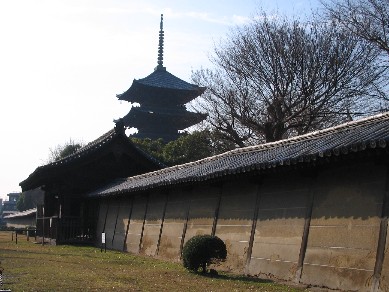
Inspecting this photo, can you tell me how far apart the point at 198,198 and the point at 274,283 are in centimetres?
601

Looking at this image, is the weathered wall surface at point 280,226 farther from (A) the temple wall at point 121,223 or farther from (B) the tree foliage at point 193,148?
(B) the tree foliage at point 193,148

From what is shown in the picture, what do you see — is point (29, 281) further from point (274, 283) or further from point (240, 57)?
point (240, 57)

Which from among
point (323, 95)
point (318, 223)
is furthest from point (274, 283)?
point (323, 95)

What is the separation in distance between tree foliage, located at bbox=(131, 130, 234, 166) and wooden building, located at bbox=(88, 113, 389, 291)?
2241 cm

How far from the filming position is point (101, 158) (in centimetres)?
3256

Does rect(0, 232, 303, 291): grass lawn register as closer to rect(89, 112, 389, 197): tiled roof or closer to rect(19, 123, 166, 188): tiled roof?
rect(89, 112, 389, 197): tiled roof

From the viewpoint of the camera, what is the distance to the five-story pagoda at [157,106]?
61.2m

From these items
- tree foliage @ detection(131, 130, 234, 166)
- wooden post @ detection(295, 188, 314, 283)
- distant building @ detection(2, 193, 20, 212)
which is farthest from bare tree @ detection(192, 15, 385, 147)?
distant building @ detection(2, 193, 20, 212)

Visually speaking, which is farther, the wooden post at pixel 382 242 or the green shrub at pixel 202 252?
the green shrub at pixel 202 252

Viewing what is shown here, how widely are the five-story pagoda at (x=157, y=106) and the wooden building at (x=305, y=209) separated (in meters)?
42.3

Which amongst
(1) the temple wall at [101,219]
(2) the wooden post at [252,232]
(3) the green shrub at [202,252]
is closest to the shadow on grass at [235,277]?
(3) the green shrub at [202,252]

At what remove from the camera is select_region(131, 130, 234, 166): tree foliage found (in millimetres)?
41750

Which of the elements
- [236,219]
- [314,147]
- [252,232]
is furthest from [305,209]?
[236,219]

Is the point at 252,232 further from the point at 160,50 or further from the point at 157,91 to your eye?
the point at 160,50
